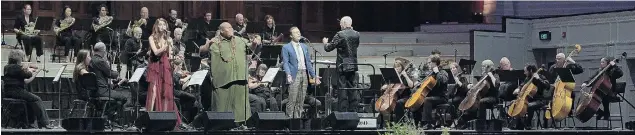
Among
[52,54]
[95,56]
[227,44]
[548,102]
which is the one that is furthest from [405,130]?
[52,54]

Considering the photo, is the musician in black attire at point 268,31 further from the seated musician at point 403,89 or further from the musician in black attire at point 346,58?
the musician in black attire at point 346,58

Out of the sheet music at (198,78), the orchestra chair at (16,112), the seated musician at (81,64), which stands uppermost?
the seated musician at (81,64)

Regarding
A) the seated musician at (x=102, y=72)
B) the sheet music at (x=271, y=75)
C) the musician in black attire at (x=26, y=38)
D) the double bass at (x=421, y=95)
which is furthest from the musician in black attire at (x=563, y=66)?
the musician in black attire at (x=26, y=38)

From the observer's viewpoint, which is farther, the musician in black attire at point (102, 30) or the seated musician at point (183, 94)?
the musician in black attire at point (102, 30)

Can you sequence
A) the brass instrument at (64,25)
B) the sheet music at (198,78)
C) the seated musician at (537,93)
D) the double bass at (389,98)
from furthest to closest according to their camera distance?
1. the brass instrument at (64,25)
2. the double bass at (389,98)
3. the seated musician at (537,93)
4. the sheet music at (198,78)

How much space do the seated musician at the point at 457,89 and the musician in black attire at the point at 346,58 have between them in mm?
1712

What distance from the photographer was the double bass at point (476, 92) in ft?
59.2

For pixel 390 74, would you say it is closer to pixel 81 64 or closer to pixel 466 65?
pixel 466 65

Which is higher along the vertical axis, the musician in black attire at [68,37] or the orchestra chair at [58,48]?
the musician in black attire at [68,37]

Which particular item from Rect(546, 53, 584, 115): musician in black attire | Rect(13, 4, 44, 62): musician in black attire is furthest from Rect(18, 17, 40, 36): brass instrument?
Rect(546, 53, 584, 115): musician in black attire

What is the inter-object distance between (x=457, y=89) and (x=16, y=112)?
17.8 feet

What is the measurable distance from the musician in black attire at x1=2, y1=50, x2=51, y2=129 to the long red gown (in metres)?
1.23

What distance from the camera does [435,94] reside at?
18.0 m

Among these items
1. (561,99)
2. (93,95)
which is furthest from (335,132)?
(561,99)
